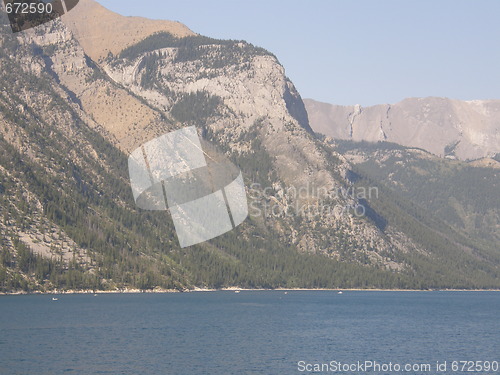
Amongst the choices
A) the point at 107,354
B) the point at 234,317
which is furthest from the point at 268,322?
the point at 107,354

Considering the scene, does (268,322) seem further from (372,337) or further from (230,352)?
(230,352)

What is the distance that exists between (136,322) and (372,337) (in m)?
53.7

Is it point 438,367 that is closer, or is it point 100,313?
point 438,367

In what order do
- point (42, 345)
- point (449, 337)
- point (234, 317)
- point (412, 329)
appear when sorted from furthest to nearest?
1. point (234, 317)
2. point (412, 329)
3. point (449, 337)
4. point (42, 345)

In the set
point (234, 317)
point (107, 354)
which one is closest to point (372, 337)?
point (234, 317)

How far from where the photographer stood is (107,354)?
127m

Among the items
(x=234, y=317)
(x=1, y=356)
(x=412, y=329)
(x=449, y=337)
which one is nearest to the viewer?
(x=1, y=356)

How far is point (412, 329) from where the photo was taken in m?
187

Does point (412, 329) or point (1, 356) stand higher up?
point (1, 356)

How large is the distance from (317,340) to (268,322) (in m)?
35.4

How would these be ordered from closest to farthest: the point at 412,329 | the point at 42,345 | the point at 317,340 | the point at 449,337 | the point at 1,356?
the point at 1,356 < the point at 42,345 < the point at 317,340 < the point at 449,337 < the point at 412,329

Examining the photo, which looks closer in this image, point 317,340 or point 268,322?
point 317,340

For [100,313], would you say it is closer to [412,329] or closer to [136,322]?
[136,322]

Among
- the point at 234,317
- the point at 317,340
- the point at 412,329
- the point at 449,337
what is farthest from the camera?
the point at 234,317
